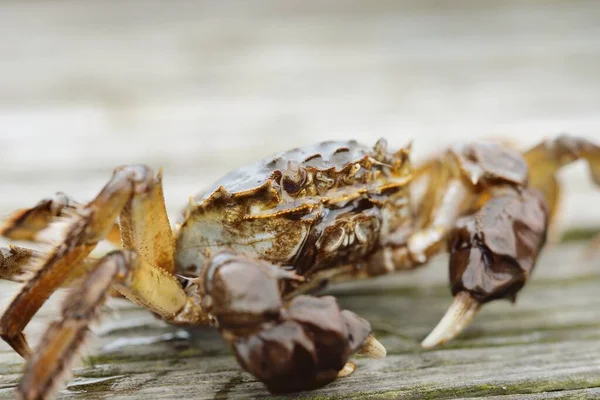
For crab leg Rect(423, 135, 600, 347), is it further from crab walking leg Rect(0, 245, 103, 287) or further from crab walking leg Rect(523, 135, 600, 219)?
crab walking leg Rect(0, 245, 103, 287)

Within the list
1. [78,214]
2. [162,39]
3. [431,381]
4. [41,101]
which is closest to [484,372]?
[431,381]

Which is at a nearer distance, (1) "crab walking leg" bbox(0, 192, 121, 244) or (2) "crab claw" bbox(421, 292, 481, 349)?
(1) "crab walking leg" bbox(0, 192, 121, 244)

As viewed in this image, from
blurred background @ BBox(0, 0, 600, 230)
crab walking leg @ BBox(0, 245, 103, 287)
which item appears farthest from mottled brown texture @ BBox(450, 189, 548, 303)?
blurred background @ BBox(0, 0, 600, 230)

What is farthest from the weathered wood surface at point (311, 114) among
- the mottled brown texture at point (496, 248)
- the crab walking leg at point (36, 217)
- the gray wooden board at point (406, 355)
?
the crab walking leg at point (36, 217)

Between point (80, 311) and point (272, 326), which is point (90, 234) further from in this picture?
point (272, 326)

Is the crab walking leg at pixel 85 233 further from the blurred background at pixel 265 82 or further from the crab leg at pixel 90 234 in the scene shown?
the blurred background at pixel 265 82

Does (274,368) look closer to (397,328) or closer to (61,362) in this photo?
(61,362)
